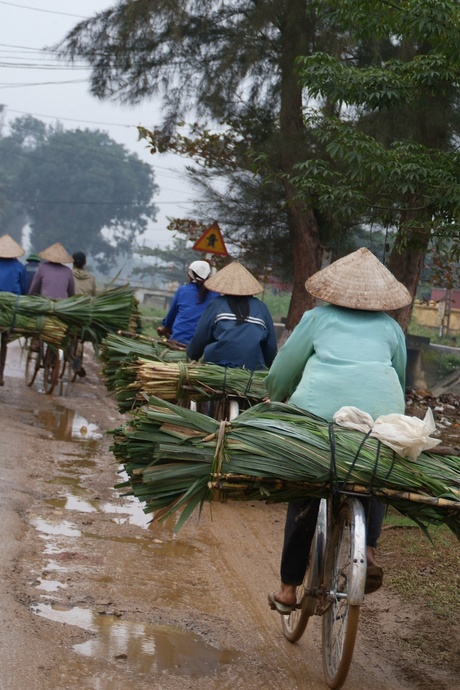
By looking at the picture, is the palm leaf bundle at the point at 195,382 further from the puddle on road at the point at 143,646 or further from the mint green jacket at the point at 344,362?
the mint green jacket at the point at 344,362

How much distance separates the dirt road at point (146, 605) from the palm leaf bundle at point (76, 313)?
3.62 meters

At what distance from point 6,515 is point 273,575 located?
1.78m

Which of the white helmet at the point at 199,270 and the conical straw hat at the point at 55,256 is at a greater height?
the white helmet at the point at 199,270

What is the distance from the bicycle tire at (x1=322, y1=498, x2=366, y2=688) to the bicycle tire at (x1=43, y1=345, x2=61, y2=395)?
9093 millimetres

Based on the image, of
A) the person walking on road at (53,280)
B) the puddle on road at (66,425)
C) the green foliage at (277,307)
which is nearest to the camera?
the puddle on road at (66,425)

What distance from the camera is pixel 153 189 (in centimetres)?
9662

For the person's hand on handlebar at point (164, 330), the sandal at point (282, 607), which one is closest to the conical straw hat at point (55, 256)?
the person's hand on handlebar at point (164, 330)

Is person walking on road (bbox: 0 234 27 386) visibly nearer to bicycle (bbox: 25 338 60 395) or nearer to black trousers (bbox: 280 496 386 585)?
bicycle (bbox: 25 338 60 395)

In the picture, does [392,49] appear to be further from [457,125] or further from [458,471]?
[458,471]

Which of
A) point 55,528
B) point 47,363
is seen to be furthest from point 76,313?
point 55,528

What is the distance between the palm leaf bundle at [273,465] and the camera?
3.89 m

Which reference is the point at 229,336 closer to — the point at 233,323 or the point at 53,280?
the point at 233,323

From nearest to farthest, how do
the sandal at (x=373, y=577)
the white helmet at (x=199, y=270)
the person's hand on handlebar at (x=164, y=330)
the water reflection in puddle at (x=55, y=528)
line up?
the sandal at (x=373, y=577), the water reflection in puddle at (x=55, y=528), the white helmet at (x=199, y=270), the person's hand on handlebar at (x=164, y=330)

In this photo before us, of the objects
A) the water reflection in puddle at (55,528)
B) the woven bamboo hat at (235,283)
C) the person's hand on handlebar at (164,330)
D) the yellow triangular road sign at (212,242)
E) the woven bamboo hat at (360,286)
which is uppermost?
the yellow triangular road sign at (212,242)
